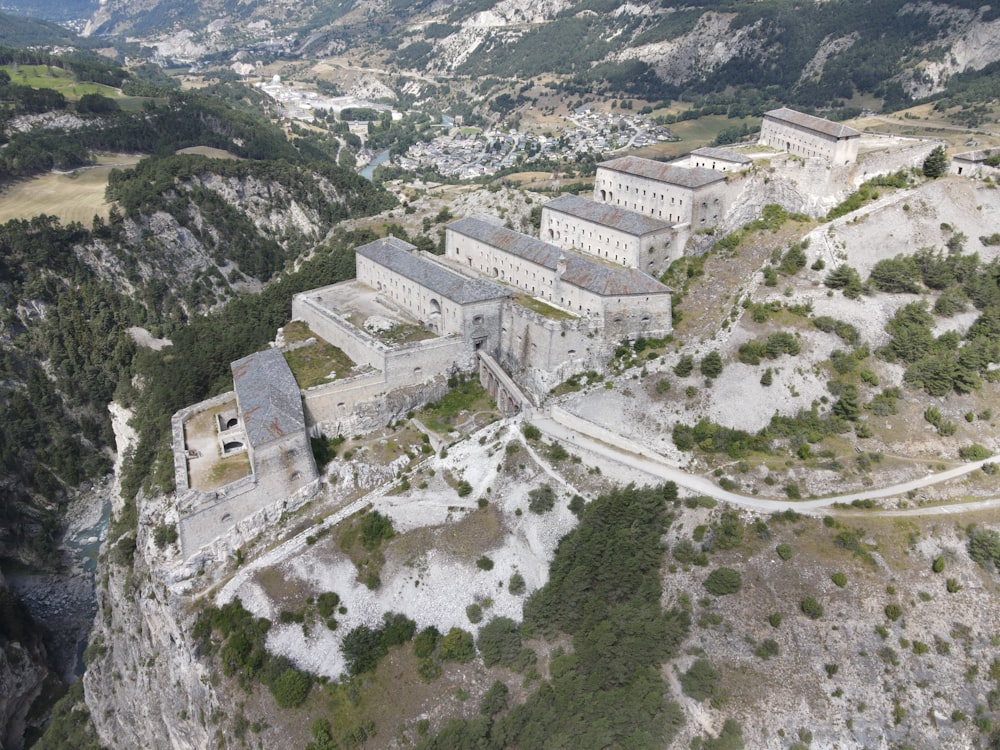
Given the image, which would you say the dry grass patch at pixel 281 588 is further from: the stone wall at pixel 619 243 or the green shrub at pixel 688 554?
the stone wall at pixel 619 243

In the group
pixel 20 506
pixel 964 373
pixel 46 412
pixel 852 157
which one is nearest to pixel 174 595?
pixel 20 506

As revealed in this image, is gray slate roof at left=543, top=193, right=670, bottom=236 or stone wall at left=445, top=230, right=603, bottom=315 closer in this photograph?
stone wall at left=445, top=230, right=603, bottom=315

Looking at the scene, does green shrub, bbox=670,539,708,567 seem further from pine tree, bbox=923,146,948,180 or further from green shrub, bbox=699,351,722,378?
pine tree, bbox=923,146,948,180

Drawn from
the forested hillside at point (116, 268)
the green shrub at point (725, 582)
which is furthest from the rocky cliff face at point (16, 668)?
the green shrub at point (725, 582)

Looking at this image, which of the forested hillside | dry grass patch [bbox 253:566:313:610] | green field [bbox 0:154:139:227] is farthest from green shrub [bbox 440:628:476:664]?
green field [bbox 0:154:139:227]

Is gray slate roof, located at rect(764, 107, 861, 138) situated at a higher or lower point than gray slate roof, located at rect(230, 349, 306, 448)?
higher

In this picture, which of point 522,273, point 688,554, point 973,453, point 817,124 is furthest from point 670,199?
point 688,554
